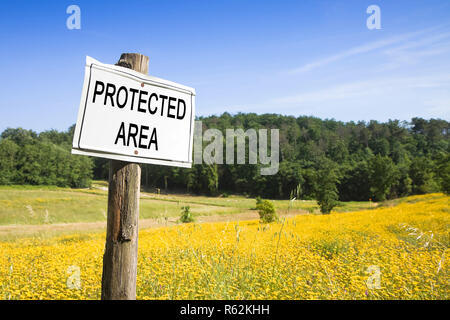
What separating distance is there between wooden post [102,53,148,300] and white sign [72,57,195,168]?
13 cm

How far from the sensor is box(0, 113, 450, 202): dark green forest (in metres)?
44.6

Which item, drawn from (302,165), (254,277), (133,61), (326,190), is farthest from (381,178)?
(133,61)

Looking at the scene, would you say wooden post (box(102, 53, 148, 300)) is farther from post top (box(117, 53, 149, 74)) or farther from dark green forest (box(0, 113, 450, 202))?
dark green forest (box(0, 113, 450, 202))

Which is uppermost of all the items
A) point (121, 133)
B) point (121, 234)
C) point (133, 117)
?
point (133, 117)

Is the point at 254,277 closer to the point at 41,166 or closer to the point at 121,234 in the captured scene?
the point at 121,234

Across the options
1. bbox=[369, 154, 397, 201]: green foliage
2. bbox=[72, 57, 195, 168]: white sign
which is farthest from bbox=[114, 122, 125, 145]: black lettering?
bbox=[369, 154, 397, 201]: green foliage

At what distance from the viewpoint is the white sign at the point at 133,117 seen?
1513 millimetres

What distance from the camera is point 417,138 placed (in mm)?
72250

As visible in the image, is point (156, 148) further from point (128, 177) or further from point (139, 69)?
point (139, 69)

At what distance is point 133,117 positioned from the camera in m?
1.65

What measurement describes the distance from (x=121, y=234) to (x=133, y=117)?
0.70 m

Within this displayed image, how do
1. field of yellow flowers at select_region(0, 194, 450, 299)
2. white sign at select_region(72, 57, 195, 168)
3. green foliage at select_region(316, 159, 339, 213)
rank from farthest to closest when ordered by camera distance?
1. green foliage at select_region(316, 159, 339, 213)
2. field of yellow flowers at select_region(0, 194, 450, 299)
3. white sign at select_region(72, 57, 195, 168)

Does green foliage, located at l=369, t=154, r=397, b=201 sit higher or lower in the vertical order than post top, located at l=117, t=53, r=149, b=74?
lower

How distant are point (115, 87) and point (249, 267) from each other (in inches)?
119
